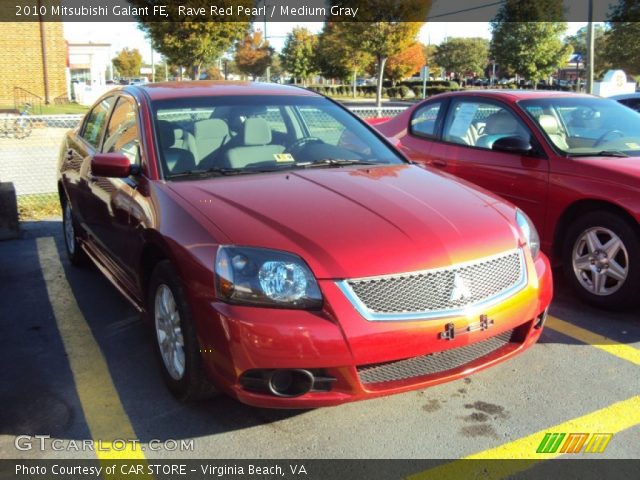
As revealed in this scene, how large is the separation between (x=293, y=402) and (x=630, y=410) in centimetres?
176

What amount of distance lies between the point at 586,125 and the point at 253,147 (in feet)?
10.4

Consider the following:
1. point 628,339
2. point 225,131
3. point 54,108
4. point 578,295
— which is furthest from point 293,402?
point 54,108

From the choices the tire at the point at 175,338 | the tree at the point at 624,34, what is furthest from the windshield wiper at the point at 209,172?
the tree at the point at 624,34

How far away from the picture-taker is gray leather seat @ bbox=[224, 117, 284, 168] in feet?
12.4

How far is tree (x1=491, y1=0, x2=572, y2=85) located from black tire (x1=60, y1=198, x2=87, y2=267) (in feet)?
135

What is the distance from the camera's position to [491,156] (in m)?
5.48

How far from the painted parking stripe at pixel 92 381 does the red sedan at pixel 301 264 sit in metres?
0.33

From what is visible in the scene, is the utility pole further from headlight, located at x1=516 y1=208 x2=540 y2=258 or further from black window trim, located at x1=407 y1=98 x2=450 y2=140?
headlight, located at x1=516 y1=208 x2=540 y2=258

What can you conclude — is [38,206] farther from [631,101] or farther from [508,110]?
[631,101]

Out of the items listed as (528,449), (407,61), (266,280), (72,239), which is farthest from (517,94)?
(407,61)

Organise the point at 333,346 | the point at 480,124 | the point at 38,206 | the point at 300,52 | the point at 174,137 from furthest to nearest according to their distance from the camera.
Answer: the point at 300,52, the point at 38,206, the point at 480,124, the point at 174,137, the point at 333,346

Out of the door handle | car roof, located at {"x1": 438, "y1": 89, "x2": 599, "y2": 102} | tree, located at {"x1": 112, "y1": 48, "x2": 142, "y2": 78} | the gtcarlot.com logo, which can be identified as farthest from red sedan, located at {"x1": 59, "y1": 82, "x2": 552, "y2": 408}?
tree, located at {"x1": 112, "y1": 48, "x2": 142, "y2": 78}

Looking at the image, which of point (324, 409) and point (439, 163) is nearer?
point (324, 409)

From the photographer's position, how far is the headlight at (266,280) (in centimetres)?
267
